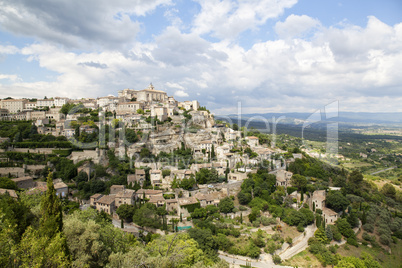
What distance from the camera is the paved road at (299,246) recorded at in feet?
71.8

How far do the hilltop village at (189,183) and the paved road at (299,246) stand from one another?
11 cm

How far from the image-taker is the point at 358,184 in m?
36.0

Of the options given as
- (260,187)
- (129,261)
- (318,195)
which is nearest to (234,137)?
(260,187)

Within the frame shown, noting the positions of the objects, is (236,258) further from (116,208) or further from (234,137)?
(234,137)

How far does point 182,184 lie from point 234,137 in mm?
20916

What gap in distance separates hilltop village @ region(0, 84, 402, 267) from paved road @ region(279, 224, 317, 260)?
0.37 feet

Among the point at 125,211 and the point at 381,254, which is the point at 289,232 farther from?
the point at 125,211

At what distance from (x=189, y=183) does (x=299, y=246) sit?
15029 mm

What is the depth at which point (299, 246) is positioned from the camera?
23109 millimetres

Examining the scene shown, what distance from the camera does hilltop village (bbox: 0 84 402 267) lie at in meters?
23.6

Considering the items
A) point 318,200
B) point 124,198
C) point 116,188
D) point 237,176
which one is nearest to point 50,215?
point 124,198

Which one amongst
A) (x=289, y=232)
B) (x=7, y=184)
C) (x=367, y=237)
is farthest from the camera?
(x=7, y=184)

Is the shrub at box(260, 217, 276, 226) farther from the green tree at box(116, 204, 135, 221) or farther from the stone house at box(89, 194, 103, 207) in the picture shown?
the stone house at box(89, 194, 103, 207)

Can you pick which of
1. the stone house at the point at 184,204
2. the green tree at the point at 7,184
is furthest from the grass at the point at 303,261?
the green tree at the point at 7,184
